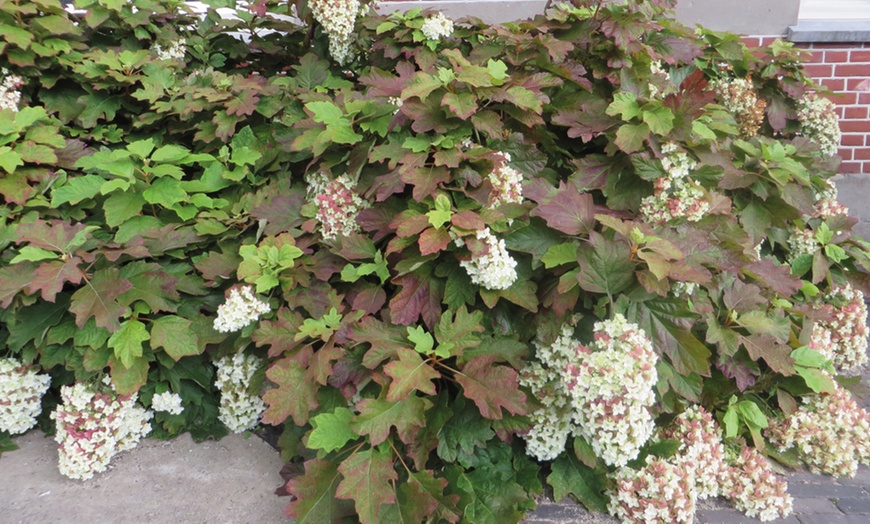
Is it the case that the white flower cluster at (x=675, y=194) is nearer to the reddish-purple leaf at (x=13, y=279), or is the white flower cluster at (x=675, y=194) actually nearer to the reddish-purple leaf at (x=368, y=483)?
the reddish-purple leaf at (x=368, y=483)

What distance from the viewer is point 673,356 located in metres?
1.76

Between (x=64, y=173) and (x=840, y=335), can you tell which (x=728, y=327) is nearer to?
(x=840, y=335)

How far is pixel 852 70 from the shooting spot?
367 centimetres

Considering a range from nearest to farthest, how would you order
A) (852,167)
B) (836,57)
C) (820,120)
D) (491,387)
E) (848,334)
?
(491,387)
(848,334)
(820,120)
(836,57)
(852,167)

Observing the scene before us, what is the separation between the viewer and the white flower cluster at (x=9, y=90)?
2451 millimetres

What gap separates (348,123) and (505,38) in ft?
2.56

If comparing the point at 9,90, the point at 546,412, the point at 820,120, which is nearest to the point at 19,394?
the point at 9,90

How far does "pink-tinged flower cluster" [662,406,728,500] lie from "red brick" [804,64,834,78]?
106 inches

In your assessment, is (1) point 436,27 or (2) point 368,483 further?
(1) point 436,27

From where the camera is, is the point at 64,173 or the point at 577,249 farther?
the point at 64,173

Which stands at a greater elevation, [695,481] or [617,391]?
[617,391]

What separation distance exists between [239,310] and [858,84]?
3.85m

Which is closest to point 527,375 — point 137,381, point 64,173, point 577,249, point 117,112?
point 577,249

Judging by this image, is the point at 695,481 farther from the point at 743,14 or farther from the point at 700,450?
the point at 743,14
